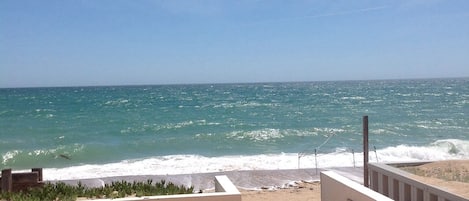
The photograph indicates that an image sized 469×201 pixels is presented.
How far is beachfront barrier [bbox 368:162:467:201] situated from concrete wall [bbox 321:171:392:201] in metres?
1.19

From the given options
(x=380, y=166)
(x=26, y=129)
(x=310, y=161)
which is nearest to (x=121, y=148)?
(x=310, y=161)

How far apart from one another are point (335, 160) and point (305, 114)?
78.6 ft

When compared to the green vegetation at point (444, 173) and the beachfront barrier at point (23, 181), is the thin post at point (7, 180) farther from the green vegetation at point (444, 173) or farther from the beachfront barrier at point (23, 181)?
the green vegetation at point (444, 173)

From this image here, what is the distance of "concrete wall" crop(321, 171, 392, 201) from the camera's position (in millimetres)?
4952

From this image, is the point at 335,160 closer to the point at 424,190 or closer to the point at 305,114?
the point at 424,190

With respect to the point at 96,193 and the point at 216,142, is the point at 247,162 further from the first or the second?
the point at 96,193

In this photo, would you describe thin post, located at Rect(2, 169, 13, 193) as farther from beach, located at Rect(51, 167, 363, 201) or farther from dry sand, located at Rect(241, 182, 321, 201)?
dry sand, located at Rect(241, 182, 321, 201)

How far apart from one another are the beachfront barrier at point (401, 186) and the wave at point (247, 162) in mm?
8506

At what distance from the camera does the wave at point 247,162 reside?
1791 cm

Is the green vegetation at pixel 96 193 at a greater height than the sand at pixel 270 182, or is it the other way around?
the green vegetation at pixel 96 193

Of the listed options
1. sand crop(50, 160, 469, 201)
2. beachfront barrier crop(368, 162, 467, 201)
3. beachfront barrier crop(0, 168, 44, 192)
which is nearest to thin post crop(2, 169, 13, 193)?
beachfront barrier crop(0, 168, 44, 192)

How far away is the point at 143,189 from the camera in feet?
24.9

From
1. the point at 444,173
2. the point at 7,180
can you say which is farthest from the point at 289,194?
the point at 7,180

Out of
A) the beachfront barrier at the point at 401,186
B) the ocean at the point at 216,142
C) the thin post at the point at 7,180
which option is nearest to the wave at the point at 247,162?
the ocean at the point at 216,142
